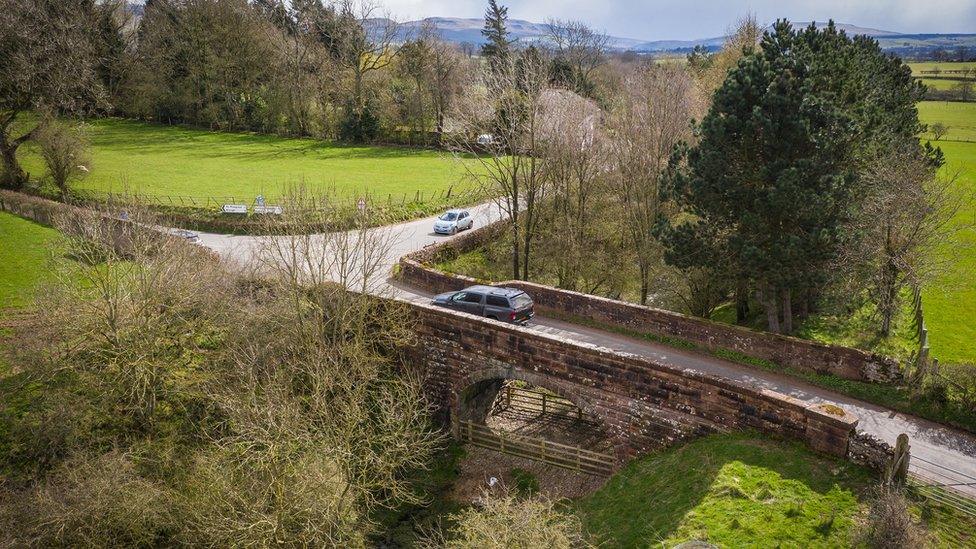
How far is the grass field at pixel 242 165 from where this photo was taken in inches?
1889

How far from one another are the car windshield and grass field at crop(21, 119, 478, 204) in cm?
2000

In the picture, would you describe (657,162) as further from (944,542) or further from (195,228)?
(195,228)

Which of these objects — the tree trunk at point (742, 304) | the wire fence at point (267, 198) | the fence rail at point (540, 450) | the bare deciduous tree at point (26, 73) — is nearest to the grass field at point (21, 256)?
the wire fence at point (267, 198)

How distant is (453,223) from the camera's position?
39000mm

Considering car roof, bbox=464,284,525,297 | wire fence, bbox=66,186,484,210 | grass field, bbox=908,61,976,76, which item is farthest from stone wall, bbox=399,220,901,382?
grass field, bbox=908,61,976,76

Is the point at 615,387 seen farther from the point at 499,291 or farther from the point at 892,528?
the point at 892,528

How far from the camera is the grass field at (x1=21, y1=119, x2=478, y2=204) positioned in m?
48.0

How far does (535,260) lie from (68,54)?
42200mm

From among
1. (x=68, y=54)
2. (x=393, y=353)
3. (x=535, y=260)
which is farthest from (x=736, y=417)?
(x=68, y=54)

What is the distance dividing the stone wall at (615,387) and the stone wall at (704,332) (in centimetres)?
459

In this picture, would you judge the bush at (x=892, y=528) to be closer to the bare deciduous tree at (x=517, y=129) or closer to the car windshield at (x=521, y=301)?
the car windshield at (x=521, y=301)

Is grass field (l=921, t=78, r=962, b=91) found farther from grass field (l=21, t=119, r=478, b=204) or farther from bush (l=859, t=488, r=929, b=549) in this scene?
bush (l=859, t=488, r=929, b=549)

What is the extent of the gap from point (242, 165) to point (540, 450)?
1809 inches

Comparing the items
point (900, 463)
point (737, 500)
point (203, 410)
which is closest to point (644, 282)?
point (737, 500)
